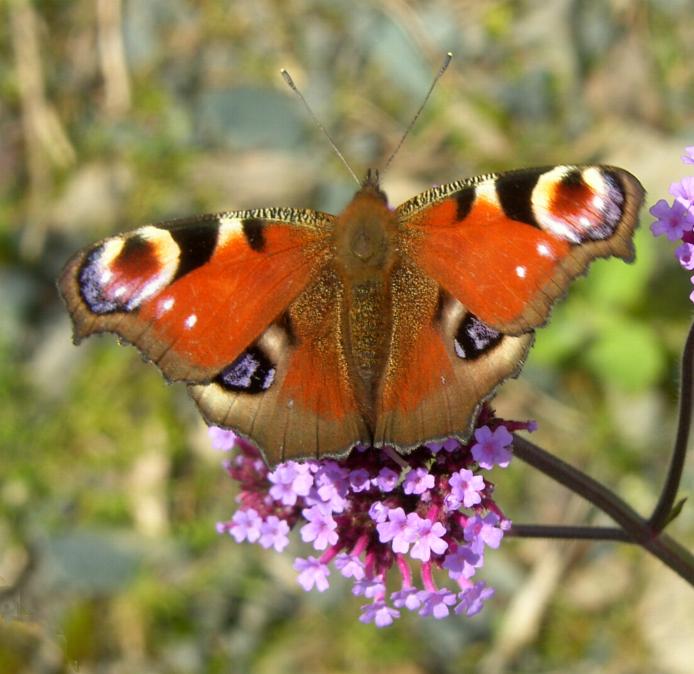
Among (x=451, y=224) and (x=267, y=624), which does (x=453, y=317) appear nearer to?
(x=451, y=224)

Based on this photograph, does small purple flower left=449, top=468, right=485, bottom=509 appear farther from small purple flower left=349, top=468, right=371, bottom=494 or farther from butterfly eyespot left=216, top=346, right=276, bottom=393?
butterfly eyespot left=216, top=346, right=276, bottom=393

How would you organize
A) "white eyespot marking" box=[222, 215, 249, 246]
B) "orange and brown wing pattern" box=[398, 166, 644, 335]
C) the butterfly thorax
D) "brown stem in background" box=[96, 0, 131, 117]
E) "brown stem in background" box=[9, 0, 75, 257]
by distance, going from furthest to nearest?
"brown stem in background" box=[96, 0, 131, 117], "brown stem in background" box=[9, 0, 75, 257], "white eyespot marking" box=[222, 215, 249, 246], the butterfly thorax, "orange and brown wing pattern" box=[398, 166, 644, 335]

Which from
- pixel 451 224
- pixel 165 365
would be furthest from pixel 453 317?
pixel 165 365

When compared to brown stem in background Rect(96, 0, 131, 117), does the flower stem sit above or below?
above

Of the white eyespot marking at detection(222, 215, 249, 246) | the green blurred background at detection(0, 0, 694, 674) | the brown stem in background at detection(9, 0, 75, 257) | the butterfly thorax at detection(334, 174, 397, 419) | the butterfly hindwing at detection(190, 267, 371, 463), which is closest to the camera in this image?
the butterfly hindwing at detection(190, 267, 371, 463)

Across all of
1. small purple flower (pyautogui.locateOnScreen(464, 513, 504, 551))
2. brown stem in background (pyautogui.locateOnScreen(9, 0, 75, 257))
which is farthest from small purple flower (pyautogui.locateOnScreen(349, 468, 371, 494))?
brown stem in background (pyautogui.locateOnScreen(9, 0, 75, 257))

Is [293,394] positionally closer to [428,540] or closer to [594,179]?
[428,540]

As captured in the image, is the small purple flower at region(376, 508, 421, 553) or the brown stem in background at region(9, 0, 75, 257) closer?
the small purple flower at region(376, 508, 421, 553)
